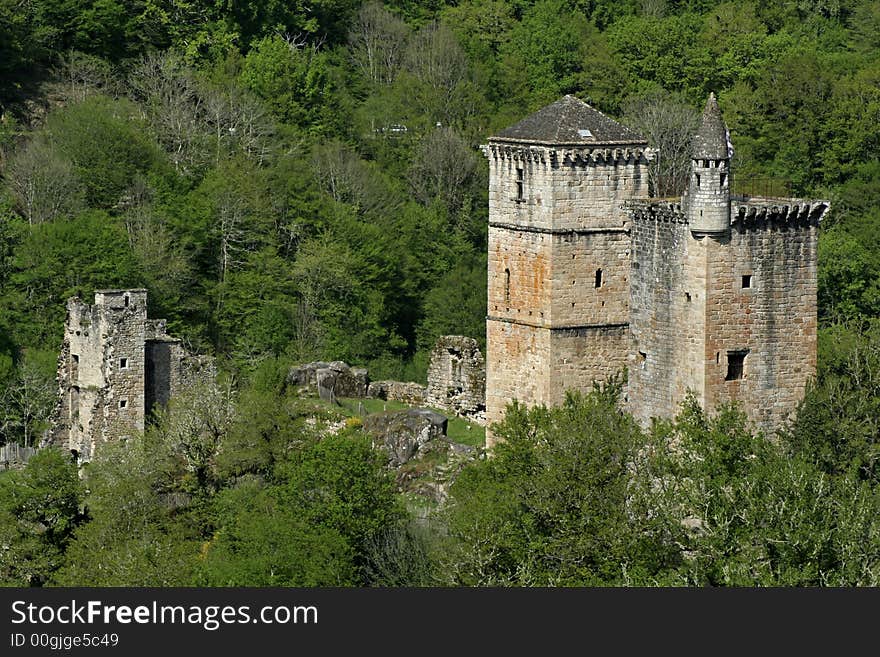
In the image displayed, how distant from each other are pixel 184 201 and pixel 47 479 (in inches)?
982

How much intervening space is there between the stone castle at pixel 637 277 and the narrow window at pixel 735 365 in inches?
1.2

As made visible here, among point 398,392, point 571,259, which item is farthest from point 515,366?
point 398,392

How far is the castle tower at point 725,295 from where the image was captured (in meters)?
60.9

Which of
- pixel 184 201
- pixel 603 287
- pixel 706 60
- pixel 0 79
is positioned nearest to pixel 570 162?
pixel 603 287

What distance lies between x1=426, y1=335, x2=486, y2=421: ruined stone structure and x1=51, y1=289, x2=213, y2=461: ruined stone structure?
6828 millimetres

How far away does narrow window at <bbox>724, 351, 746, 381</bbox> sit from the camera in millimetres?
61344

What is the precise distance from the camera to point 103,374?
73.8 meters

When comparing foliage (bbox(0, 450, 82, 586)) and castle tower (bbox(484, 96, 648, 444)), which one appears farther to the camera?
castle tower (bbox(484, 96, 648, 444))

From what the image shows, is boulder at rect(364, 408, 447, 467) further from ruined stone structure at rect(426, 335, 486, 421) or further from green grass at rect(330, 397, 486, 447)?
ruined stone structure at rect(426, 335, 486, 421)

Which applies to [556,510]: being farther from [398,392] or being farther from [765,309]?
[398,392]

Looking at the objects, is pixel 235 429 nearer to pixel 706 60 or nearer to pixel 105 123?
pixel 105 123

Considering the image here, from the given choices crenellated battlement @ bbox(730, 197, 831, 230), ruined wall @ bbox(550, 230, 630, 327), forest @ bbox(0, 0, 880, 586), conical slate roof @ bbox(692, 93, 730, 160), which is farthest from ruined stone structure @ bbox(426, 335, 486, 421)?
conical slate roof @ bbox(692, 93, 730, 160)

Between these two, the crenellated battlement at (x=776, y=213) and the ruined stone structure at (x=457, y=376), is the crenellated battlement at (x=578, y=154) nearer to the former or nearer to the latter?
the crenellated battlement at (x=776, y=213)

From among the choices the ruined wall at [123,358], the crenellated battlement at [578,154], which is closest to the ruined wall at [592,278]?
the crenellated battlement at [578,154]
